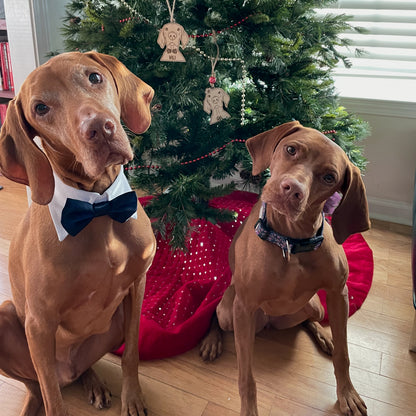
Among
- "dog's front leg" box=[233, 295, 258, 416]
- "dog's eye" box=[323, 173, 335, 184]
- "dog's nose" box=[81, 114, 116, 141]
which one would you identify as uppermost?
"dog's nose" box=[81, 114, 116, 141]

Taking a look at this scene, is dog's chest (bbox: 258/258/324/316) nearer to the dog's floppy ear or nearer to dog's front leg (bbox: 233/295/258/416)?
dog's front leg (bbox: 233/295/258/416)

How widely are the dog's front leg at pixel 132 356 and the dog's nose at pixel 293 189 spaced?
1.91 ft

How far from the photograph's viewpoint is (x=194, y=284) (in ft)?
6.58

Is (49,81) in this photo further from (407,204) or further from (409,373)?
(407,204)

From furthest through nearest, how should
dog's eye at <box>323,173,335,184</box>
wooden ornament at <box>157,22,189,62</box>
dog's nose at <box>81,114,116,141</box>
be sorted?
1. wooden ornament at <box>157,22,189,62</box>
2. dog's eye at <box>323,173,335,184</box>
3. dog's nose at <box>81,114,116,141</box>

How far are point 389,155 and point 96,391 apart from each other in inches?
93.0

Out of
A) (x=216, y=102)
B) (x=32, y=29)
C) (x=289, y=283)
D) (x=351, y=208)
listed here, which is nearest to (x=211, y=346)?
(x=289, y=283)

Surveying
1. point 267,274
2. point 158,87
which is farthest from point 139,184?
point 267,274

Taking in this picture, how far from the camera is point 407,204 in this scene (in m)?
2.84

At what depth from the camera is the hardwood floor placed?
1.49 metres

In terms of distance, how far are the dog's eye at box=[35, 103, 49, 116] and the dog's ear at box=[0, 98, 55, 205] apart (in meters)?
0.06

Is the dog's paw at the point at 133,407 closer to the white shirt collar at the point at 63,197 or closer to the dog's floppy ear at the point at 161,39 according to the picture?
the white shirt collar at the point at 63,197

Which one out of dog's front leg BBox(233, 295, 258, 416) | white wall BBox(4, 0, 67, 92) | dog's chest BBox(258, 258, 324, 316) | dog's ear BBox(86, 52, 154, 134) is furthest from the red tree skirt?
white wall BBox(4, 0, 67, 92)

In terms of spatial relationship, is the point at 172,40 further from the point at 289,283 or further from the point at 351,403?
the point at 351,403
